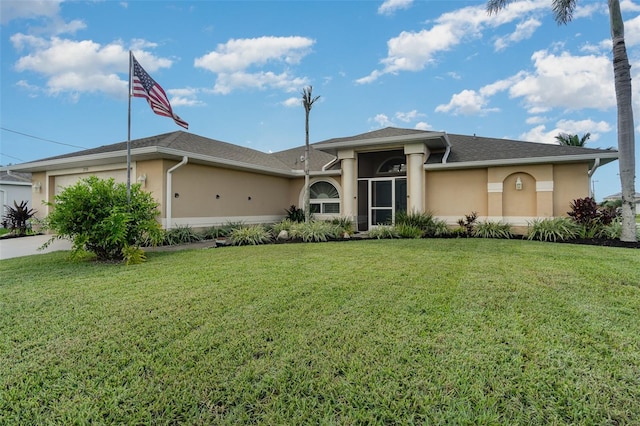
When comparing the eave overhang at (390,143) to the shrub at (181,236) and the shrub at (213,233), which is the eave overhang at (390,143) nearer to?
the shrub at (213,233)

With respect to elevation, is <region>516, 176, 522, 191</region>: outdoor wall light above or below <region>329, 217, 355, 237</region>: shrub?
above

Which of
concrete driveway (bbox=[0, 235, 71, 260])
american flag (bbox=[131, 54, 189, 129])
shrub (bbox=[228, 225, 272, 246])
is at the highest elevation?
american flag (bbox=[131, 54, 189, 129])

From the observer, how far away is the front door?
14344 millimetres

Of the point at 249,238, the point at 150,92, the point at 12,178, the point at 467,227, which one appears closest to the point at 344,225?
the point at 249,238

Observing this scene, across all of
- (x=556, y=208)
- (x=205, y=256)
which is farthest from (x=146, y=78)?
(x=556, y=208)

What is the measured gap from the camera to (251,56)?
15242 mm

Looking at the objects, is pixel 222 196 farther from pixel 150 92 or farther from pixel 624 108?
pixel 624 108

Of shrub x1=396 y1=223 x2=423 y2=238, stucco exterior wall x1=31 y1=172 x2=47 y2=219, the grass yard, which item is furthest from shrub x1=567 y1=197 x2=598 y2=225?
stucco exterior wall x1=31 y1=172 x2=47 y2=219

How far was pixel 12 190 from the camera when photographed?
21.6m

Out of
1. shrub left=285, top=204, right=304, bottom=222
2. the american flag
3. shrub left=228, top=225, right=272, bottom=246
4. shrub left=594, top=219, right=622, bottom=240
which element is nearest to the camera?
the american flag

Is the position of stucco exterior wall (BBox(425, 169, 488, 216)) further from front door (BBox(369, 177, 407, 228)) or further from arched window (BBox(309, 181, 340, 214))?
arched window (BBox(309, 181, 340, 214))

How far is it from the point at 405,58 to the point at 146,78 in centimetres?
1101

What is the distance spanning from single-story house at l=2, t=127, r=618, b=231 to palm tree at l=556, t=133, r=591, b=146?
63.0 ft

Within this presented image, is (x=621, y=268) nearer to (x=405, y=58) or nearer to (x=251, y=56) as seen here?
(x=405, y=58)
